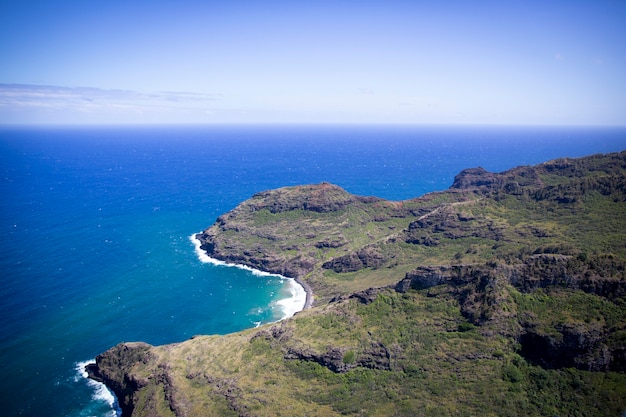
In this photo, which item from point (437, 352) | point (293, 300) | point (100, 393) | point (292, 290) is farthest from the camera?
point (292, 290)

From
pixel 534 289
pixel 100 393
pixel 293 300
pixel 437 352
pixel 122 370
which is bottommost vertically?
pixel 100 393

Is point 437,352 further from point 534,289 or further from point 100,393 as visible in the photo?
point 100,393

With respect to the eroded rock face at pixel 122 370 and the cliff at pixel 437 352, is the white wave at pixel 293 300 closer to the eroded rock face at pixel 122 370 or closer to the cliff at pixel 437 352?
the cliff at pixel 437 352

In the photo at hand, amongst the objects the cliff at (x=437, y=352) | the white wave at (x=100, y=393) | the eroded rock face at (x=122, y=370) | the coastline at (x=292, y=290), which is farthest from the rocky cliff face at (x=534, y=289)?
the white wave at (x=100, y=393)

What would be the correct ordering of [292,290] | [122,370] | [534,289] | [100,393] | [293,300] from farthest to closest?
[292,290], [293,300], [100,393], [122,370], [534,289]

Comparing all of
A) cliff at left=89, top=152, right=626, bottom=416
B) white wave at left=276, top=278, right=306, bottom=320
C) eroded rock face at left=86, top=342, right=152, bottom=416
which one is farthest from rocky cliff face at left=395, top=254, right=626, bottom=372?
eroded rock face at left=86, top=342, right=152, bottom=416

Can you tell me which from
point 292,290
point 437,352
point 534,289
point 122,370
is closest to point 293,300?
point 292,290

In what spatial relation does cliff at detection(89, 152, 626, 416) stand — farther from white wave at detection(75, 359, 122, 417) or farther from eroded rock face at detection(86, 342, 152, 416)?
white wave at detection(75, 359, 122, 417)
